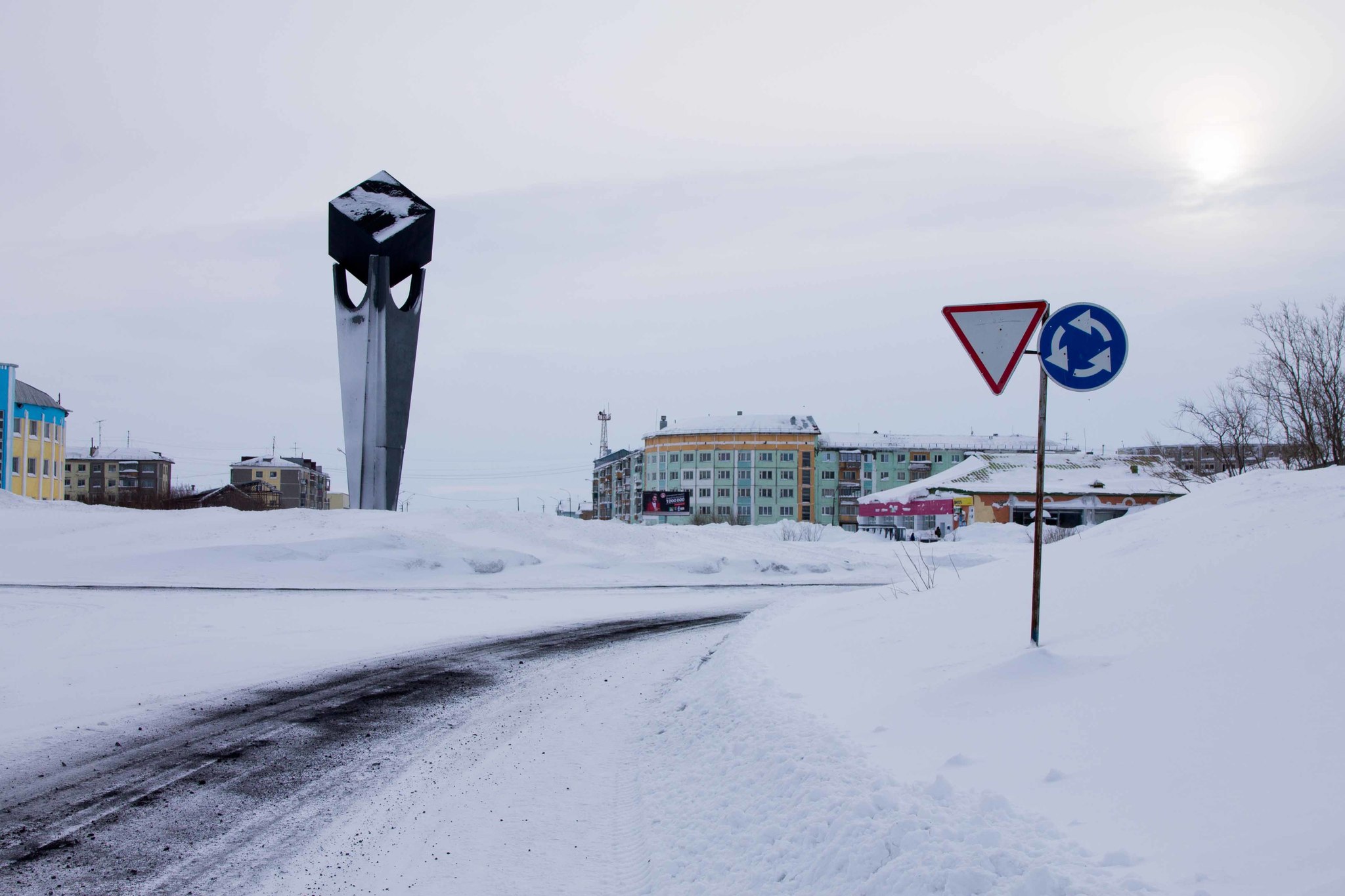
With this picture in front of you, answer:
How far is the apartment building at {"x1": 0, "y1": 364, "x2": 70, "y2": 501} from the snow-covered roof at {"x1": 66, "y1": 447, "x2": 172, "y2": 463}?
237 ft

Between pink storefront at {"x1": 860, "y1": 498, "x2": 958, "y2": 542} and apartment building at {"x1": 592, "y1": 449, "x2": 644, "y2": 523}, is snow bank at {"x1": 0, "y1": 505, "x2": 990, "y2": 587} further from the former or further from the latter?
apartment building at {"x1": 592, "y1": 449, "x2": 644, "y2": 523}

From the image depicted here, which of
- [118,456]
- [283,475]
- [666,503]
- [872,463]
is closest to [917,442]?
[872,463]

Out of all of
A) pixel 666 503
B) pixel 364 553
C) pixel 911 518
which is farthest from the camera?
pixel 666 503

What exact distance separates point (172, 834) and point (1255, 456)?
110 ft

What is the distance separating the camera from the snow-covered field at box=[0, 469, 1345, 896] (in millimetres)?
3777

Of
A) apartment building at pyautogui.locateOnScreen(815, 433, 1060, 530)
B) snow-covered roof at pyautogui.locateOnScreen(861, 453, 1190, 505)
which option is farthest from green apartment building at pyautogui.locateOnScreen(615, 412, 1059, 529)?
snow-covered roof at pyautogui.locateOnScreen(861, 453, 1190, 505)

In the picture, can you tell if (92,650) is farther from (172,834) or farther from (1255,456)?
(1255,456)

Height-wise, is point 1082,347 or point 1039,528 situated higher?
point 1082,347

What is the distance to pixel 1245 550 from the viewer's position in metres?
7.05

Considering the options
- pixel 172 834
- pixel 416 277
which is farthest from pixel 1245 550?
pixel 416 277

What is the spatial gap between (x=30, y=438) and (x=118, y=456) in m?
80.3

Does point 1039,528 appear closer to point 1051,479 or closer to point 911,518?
point 911,518

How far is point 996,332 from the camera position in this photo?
695 centimetres

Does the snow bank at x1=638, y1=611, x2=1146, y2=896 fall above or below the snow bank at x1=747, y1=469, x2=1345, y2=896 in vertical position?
below
